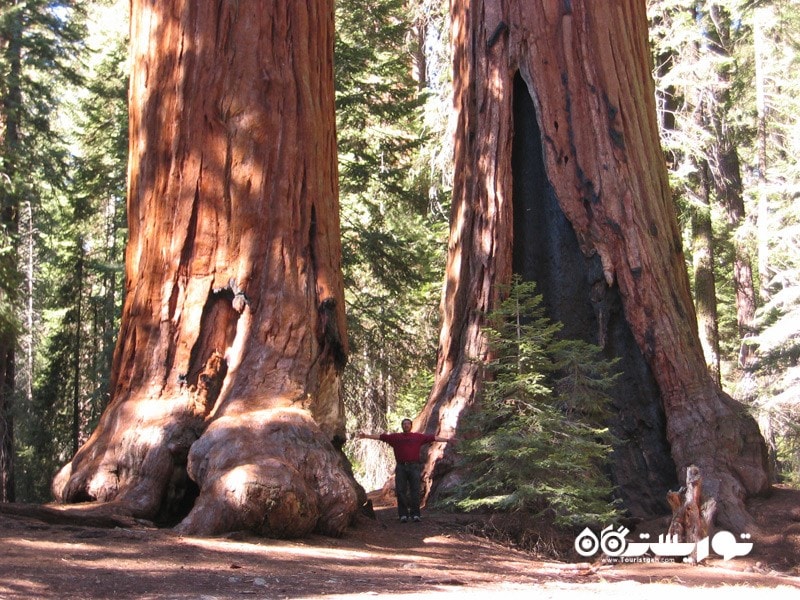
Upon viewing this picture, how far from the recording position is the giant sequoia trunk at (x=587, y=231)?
36.2 feet

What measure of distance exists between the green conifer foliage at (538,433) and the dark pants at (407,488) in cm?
50

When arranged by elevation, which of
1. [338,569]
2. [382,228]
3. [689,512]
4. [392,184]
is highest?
[392,184]

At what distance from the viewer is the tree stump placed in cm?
848

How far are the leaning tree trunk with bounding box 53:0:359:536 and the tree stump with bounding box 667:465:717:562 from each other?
3032mm

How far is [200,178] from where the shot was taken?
9.15 m

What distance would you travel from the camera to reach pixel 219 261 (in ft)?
29.7

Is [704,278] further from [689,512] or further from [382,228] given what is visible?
[689,512]

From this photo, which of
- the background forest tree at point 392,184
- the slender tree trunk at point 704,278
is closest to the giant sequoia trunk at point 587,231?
the background forest tree at point 392,184

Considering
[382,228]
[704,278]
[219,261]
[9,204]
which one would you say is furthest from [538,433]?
[9,204]

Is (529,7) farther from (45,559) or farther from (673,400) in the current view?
(45,559)

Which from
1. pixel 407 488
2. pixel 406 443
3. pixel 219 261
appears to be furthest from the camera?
pixel 406 443

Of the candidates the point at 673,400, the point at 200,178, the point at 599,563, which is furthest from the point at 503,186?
the point at 599,563

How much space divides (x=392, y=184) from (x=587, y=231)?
7.36m

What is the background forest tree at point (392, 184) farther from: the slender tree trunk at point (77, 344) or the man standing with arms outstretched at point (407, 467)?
the man standing with arms outstretched at point (407, 467)
